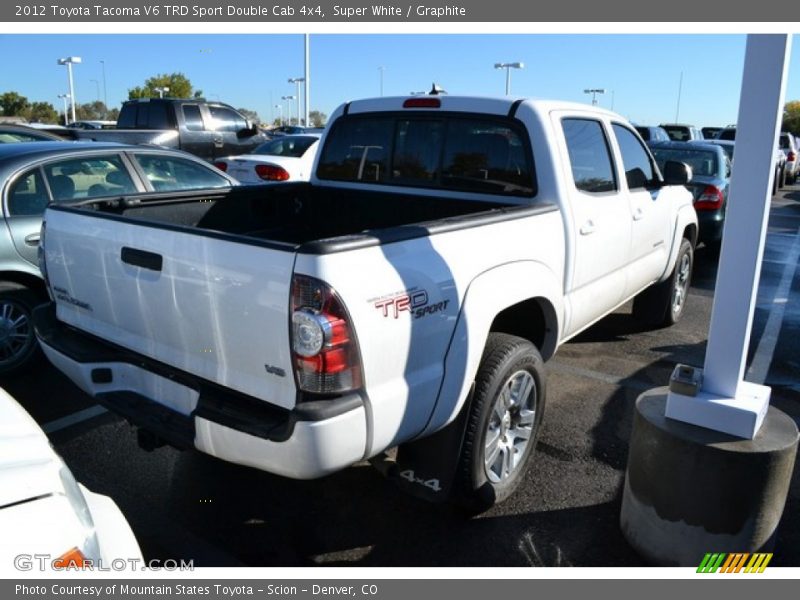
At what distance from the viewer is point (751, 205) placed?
2.73m

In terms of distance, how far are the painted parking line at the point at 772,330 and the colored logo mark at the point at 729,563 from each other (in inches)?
101

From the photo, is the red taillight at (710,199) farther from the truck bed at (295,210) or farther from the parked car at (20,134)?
the parked car at (20,134)

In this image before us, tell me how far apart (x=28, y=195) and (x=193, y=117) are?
1012 cm

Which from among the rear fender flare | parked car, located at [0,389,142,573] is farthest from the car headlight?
the rear fender flare

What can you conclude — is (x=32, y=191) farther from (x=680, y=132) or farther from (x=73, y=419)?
(x=680, y=132)

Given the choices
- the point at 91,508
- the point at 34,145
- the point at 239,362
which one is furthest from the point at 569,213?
the point at 34,145

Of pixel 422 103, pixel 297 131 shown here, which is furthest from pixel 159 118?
pixel 297 131

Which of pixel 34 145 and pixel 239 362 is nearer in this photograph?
pixel 239 362

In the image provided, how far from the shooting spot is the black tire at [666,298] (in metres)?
6.10

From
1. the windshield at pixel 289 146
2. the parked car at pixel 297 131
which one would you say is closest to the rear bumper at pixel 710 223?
the windshield at pixel 289 146

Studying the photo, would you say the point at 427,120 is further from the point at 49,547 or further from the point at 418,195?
the point at 49,547

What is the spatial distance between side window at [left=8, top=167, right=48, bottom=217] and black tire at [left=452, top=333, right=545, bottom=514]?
3.66 m

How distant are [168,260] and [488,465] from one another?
176 centimetres

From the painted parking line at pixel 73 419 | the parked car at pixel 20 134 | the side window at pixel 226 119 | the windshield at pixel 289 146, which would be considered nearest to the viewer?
the painted parking line at pixel 73 419
